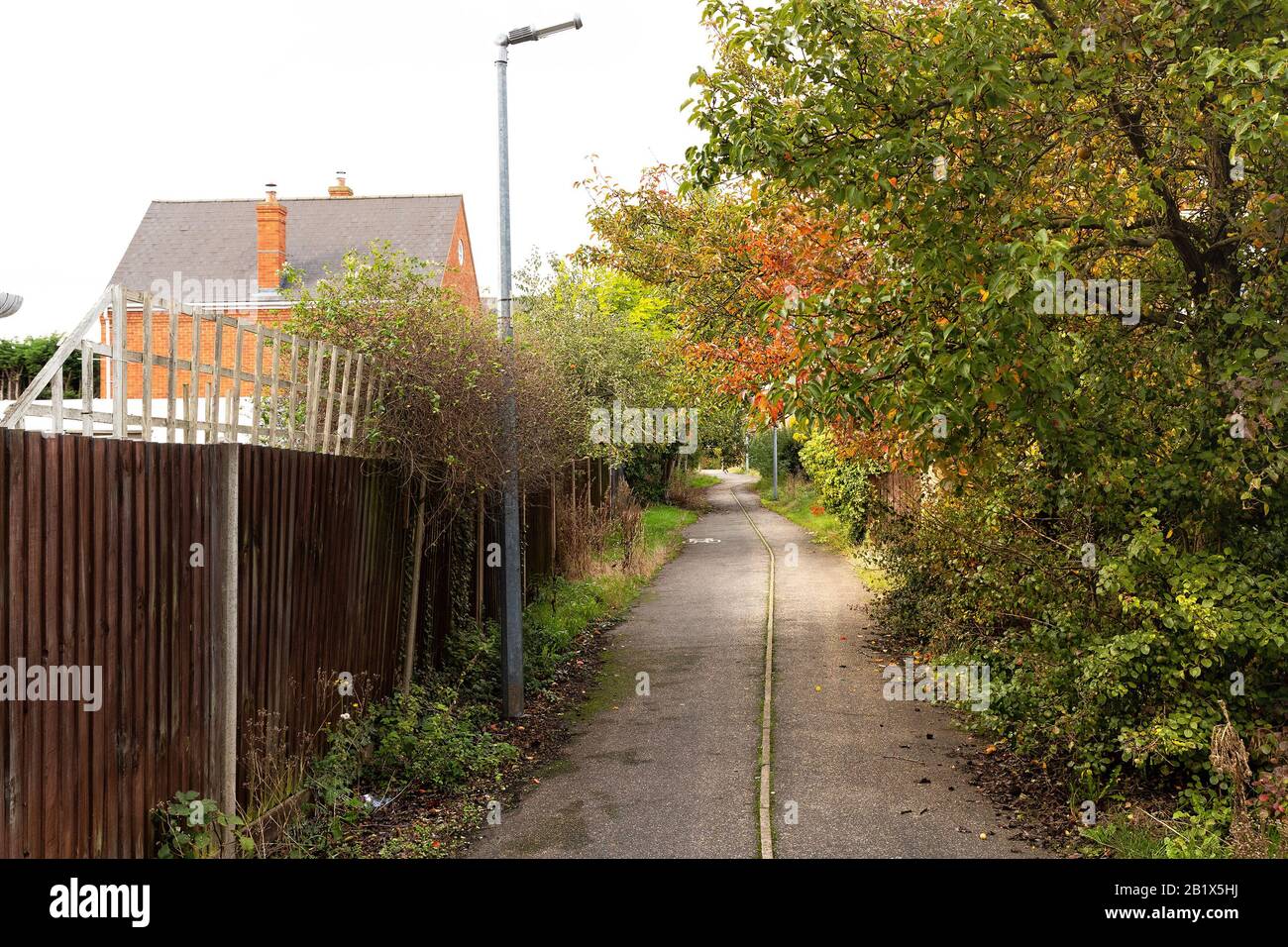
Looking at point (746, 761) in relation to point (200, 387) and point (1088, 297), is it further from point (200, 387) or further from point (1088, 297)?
point (200, 387)

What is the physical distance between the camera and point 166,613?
17.7 feet

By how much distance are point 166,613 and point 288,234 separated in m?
30.6

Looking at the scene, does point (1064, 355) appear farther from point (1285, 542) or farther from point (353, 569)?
point (353, 569)

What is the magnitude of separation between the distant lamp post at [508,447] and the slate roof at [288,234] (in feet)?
72.7

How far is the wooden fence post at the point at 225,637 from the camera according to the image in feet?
19.2

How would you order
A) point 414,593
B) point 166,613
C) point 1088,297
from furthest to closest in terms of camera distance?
1. point 414,593
2. point 1088,297
3. point 166,613

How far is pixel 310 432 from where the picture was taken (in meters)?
7.52

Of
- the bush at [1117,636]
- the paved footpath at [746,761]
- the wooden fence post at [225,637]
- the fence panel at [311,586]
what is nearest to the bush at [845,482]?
the paved footpath at [746,761]

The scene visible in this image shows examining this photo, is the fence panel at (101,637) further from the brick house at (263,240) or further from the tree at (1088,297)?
the brick house at (263,240)

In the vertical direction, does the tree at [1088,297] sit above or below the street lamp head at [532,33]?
below

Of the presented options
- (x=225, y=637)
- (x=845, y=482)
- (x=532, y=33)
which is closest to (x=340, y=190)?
(x=845, y=482)

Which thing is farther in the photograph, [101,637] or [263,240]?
[263,240]

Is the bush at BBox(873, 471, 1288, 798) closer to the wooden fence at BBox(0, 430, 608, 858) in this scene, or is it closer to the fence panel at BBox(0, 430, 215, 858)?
the wooden fence at BBox(0, 430, 608, 858)

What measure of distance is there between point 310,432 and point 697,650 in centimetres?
673
